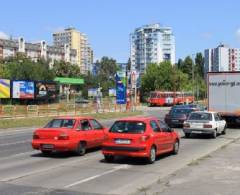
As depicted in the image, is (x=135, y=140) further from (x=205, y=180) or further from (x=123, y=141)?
(x=205, y=180)

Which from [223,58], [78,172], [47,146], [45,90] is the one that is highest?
[223,58]

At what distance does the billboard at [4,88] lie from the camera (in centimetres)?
6838

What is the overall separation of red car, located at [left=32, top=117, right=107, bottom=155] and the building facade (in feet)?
436

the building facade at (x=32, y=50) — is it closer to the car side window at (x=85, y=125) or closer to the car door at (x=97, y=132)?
the car door at (x=97, y=132)

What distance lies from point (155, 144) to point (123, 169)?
6.66ft

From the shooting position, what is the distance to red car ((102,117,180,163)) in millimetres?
16016

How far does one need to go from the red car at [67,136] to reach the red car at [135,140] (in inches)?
66.5

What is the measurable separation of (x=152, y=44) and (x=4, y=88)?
91.9m

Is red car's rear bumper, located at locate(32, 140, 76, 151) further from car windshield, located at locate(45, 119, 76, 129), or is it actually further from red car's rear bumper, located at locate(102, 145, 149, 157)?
red car's rear bumper, located at locate(102, 145, 149, 157)

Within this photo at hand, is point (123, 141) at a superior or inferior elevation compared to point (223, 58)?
inferior

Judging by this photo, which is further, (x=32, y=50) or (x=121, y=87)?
(x=32, y=50)

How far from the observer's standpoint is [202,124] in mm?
27297

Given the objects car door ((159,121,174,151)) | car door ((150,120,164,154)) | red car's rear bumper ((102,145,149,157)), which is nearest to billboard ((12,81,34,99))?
car door ((159,121,174,151))

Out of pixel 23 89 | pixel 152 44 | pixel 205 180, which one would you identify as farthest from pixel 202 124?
pixel 152 44
